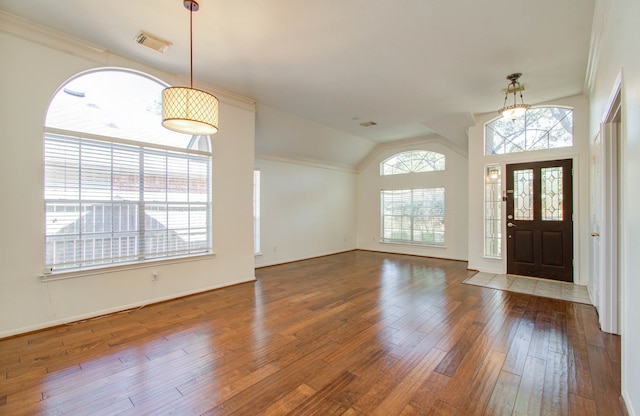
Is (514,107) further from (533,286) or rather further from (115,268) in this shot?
(115,268)

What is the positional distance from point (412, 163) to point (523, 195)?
9.60 ft

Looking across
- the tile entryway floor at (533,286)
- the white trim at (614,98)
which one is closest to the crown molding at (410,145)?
the tile entryway floor at (533,286)

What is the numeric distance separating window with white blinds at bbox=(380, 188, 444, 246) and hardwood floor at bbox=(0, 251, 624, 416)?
335 cm

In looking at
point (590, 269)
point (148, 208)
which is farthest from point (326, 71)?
point (590, 269)

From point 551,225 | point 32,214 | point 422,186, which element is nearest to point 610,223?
point 551,225

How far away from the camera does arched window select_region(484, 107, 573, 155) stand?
16.0 ft

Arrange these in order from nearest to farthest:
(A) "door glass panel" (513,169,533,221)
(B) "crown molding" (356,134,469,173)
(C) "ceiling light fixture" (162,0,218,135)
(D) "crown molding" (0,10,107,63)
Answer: (C) "ceiling light fixture" (162,0,218,135), (D) "crown molding" (0,10,107,63), (A) "door glass panel" (513,169,533,221), (B) "crown molding" (356,134,469,173)

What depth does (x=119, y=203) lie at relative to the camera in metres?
3.54

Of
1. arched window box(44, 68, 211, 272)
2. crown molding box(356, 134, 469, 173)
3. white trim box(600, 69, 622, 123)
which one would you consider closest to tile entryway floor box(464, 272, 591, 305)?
white trim box(600, 69, 622, 123)

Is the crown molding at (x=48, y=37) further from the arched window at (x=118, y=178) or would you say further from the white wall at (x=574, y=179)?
the white wall at (x=574, y=179)

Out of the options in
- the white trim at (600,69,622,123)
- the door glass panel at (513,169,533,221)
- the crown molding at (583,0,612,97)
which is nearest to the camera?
the white trim at (600,69,622,123)

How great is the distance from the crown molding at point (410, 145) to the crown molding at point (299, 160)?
48 centimetres

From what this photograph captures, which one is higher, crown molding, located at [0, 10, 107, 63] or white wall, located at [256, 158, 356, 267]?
crown molding, located at [0, 10, 107, 63]

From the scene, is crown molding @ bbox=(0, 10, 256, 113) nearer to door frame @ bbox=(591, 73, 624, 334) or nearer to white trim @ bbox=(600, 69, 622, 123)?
white trim @ bbox=(600, 69, 622, 123)
